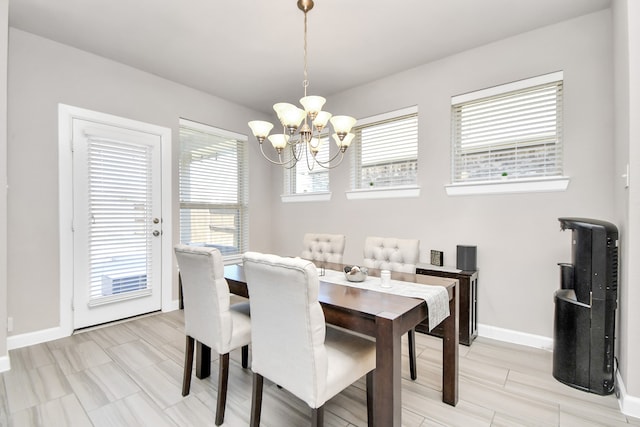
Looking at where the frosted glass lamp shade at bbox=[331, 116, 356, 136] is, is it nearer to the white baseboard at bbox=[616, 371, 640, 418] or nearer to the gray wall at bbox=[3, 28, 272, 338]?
the white baseboard at bbox=[616, 371, 640, 418]

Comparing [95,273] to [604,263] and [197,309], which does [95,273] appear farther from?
[604,263]

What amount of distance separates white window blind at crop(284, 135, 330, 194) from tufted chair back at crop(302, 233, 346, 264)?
128 cm

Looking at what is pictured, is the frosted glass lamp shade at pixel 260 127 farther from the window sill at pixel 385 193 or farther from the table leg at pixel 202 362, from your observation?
the window sill at pixel 385 193

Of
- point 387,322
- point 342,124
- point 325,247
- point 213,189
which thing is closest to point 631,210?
point 387,322

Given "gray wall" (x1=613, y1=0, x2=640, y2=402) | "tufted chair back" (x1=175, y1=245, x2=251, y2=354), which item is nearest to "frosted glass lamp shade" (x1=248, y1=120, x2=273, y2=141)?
"tufted chair back" (x1=175, y1=245, x2=251, y2=354)

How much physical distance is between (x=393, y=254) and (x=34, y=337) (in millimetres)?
3353

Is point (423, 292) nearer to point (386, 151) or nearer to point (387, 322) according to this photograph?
point (387, 322)

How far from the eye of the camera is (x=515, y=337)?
9.13 feet

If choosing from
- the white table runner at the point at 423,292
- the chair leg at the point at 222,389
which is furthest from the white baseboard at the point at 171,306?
the white table runner at the point at 423,292

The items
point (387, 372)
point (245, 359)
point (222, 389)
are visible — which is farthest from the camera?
point (245, 359)

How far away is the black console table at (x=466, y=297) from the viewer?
2703 millimetres

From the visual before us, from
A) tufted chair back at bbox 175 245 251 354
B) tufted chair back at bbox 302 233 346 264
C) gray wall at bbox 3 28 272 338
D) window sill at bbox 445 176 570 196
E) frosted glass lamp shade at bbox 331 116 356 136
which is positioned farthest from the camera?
tufted chair back at bbox 302 233 346 264

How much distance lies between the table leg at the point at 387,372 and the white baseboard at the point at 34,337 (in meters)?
3.18

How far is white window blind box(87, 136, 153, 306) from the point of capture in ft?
10.2
